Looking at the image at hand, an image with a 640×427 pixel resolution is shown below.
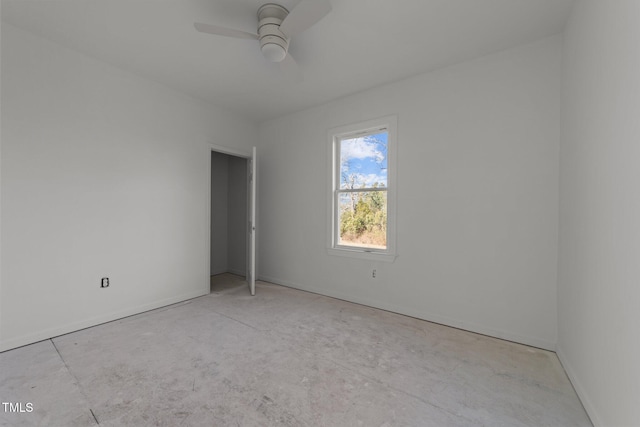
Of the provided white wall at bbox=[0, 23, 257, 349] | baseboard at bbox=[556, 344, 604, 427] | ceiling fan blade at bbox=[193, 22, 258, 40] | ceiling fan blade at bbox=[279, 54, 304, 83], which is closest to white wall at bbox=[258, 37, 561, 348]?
baseboard at bbox=[556, 344, 604, 427]

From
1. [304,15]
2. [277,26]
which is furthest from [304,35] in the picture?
[304,15]

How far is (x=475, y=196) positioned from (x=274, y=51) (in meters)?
2.25

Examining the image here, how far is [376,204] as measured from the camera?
11.4 feet

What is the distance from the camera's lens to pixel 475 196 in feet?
8.96

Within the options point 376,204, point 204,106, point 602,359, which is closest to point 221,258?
point 204,106

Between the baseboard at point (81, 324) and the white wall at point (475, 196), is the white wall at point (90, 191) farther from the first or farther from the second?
the white wall at point (475, 196)

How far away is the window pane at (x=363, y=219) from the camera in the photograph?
3428mm

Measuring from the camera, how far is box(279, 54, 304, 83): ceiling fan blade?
2351mm

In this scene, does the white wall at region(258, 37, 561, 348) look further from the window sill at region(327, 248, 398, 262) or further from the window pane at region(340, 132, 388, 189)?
the window pane at region(340, 132, 388, 189)

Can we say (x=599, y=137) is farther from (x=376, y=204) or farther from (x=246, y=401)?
(x=246, y=401)

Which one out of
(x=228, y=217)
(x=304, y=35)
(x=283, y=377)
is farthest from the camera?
(x=228, y=217)

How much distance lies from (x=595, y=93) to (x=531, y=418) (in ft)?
6.36

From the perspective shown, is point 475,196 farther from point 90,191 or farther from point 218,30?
point 90,191

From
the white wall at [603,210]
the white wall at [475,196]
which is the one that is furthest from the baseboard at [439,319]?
the white wall at [603,210]
